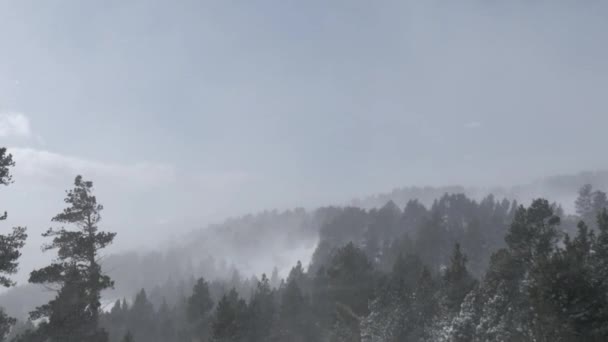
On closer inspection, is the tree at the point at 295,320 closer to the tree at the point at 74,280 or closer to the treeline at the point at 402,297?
the treeline at the point at 402,297

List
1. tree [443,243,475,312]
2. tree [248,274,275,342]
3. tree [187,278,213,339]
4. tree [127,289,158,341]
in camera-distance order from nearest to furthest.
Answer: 1. tree [443,243,475,312]
2. tree [248,274,275,342]
3. tree [187,278,213,339]
4. tree [127,289,158,341]

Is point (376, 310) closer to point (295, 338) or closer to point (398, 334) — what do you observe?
point (398, 334)

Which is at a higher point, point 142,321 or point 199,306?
point 199,306

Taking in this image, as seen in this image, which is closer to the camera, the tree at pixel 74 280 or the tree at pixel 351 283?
the tree at pixel 74 280

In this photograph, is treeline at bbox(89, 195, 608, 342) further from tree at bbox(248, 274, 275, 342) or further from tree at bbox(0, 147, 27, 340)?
tree at bbox(0, 147, 27, 340)

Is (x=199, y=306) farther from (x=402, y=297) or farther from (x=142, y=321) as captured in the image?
(x=402, y=297)

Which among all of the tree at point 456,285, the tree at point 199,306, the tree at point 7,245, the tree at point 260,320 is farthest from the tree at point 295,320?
the tree at point 7,245

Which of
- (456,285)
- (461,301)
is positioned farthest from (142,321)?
(461,301)

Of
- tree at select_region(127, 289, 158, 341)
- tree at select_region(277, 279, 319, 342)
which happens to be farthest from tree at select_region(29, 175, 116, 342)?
tree at select_region(127, 289, 158, 341)

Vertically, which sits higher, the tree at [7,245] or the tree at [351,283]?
the tree at [7,245]

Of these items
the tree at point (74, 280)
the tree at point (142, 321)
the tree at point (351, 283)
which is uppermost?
the tree at point (74, 280)

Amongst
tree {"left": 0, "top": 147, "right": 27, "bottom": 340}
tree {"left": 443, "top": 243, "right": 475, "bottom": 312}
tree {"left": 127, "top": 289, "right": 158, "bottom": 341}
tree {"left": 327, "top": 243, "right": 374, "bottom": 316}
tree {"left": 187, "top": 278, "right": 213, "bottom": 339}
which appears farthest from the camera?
tree {"left": 127, "top": 289, "right": 158, "bottom": 341}

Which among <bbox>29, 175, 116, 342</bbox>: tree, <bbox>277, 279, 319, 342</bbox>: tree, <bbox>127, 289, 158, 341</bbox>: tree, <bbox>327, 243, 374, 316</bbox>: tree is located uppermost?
<bbox>29, 175, 116, 342</bbox>: tree

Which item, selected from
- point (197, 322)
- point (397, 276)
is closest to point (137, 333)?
point (197, 322)
